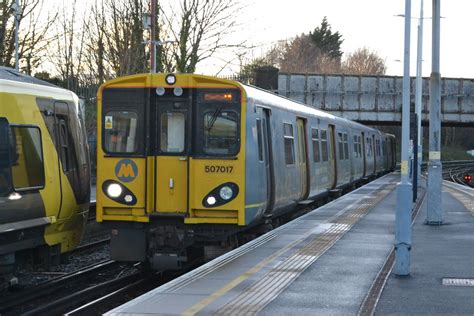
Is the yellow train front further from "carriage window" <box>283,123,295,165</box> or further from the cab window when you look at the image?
"carriage window" <box>283,123,295,165</box>

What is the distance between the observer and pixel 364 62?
4171 inches

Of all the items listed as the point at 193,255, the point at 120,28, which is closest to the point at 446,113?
the point at 120,28

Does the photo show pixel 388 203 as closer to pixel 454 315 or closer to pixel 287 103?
pixel 287 103

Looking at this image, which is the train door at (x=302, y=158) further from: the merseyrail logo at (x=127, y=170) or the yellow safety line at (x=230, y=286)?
the merseyrail logo at (x=127, y=170)

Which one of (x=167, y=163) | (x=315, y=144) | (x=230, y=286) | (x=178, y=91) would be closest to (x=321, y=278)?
(x=230, y=286)

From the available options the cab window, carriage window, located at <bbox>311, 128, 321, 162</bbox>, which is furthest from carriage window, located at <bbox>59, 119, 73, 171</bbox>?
carriage window, located at <bbox>311, 128, 321, 162</bbox>

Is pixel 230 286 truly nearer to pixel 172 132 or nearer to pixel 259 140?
pixel 172 132

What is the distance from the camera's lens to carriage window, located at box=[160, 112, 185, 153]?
1106 cm

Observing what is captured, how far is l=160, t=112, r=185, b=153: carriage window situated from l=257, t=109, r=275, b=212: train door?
60.2 inches

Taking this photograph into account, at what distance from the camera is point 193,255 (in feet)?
38.7

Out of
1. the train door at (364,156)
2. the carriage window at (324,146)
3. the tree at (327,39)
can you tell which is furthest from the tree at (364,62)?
the carriage window at (324,146)

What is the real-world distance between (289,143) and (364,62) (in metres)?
93.7

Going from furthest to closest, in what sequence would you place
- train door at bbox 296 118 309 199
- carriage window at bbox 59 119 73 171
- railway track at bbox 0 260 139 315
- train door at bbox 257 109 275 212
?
train door at bbox 296 118 309 199 < train door at bbox 257 109 275 212 < carriage window at bbox 59 119 73 171 < railway track at bbox 0 260 139 315

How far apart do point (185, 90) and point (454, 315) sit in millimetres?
5208
